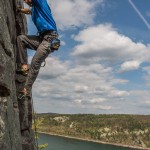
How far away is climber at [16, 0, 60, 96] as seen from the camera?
42.1ft

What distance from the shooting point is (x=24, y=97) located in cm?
1291

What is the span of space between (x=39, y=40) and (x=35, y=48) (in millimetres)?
403

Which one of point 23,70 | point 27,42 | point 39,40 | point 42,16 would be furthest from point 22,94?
point 42,16

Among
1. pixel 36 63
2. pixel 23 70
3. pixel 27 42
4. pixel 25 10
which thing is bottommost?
pixel 23 70

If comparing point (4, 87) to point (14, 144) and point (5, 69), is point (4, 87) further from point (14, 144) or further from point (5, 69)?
point (14, 144)

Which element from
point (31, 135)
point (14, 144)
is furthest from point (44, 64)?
point (14, 144)

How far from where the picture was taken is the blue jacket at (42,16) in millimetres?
12891

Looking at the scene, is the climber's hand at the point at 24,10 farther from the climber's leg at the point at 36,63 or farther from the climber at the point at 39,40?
the climber's leg at the point at 36,63

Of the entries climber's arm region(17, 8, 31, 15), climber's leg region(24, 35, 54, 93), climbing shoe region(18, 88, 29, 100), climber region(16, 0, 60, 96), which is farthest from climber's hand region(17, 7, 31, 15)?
climbing shoe region(18, 88, 29, 100)

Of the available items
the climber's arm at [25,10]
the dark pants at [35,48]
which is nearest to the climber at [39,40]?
Answer: the dark pants at [35,48]

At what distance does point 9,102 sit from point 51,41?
410cm

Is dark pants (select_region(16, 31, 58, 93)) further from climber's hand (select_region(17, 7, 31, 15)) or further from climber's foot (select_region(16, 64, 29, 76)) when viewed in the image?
climber's hand (select_region(17, 7, 31, 15))

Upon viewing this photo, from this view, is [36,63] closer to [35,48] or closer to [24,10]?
[35,48]

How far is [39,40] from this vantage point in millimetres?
13586
